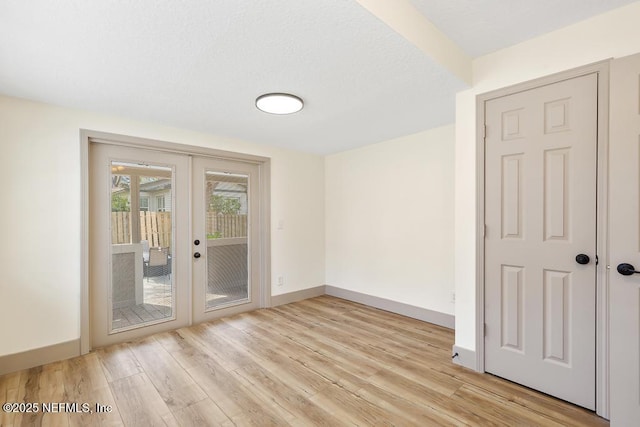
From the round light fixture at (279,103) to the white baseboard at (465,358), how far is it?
8.49ft

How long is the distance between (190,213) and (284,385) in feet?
7.39

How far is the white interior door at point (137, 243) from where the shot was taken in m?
2.89

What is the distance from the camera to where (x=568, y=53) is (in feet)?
6.39

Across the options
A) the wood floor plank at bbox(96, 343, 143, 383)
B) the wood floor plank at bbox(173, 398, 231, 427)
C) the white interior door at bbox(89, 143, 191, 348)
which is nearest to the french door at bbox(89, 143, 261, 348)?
the white interior door at bbox(89, 143, 191, 348)

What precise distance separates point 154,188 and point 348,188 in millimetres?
2680

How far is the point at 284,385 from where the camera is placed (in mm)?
2211

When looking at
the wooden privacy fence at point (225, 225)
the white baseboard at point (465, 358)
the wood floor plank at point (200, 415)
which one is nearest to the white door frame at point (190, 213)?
the wooden privacy fence at point (225, 225)

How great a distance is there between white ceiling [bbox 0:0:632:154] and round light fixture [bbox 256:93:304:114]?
8cm

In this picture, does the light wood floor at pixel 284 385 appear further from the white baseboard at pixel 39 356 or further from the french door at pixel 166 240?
the french door at pixel 166 240

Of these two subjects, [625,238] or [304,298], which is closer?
[625,238]

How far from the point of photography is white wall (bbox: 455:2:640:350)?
5.84 feet

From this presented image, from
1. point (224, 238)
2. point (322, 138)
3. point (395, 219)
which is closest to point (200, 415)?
point (224, 238)

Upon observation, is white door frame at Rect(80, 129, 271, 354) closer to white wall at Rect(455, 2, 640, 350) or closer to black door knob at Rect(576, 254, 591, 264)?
white wall at Rect(455, 2, 640, 350)

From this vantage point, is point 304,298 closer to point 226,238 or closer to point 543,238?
point 226,238
